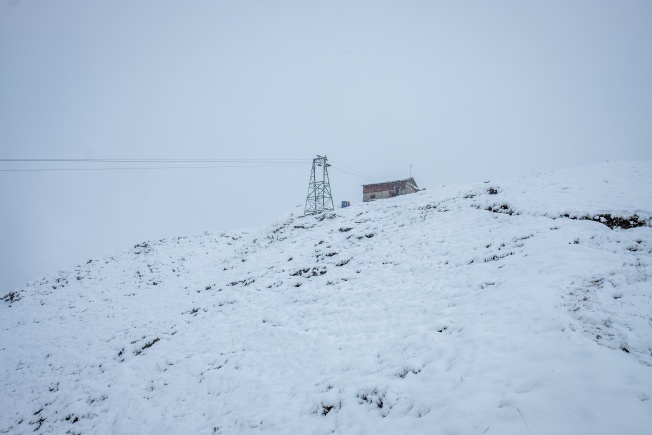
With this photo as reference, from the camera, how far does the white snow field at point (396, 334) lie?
18.8 ft

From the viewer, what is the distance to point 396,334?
9.77 meters

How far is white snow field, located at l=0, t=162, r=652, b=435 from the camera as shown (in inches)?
226

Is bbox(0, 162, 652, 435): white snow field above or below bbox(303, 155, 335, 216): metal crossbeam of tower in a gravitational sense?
below

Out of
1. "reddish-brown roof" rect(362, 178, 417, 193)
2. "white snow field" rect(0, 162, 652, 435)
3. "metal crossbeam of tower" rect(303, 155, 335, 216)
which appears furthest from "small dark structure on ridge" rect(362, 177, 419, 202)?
"white snow field" rect(0, 162, 652, 435)

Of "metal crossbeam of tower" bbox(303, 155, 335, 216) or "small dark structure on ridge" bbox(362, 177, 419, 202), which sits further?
"small dark structure on ridge" bbox(362, 177, 419, 202)

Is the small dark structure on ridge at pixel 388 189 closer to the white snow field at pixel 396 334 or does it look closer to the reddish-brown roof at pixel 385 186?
the reddish-brown roof at pixel 385 186

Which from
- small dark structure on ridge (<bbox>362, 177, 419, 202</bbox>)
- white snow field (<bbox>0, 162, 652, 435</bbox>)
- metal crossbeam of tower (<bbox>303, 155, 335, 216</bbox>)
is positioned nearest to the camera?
white snow field (<bbox>0, 162, 652, 435</bbox>)

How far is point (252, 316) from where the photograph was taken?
1523 centimetres

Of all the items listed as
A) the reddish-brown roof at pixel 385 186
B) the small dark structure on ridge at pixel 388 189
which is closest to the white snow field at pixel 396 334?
the small dark structure on ridge at pixel 388 189

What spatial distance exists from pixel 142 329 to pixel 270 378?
12726 mm

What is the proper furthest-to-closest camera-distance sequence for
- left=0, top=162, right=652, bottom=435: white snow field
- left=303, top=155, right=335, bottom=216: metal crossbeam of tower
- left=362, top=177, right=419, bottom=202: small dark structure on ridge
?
left=362, top=177, right=419, bottom=202: small dark structure on ridge → left=303, top=155, right=335, bottom=216: metal crossbeam of tower → left=0, top=162, right=652, bottom=435: white snow field

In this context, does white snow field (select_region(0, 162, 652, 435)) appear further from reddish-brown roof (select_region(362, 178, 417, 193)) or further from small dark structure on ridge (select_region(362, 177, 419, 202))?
reddish-brown roof (select_region(362, 178, 417, 193))

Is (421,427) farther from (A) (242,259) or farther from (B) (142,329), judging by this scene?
(A) (242,259)

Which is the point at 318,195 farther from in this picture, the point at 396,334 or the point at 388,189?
the point at 396,334
